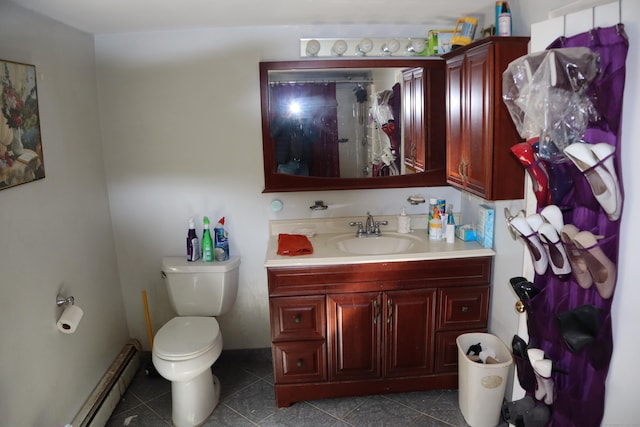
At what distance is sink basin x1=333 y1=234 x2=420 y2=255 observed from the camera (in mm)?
2906

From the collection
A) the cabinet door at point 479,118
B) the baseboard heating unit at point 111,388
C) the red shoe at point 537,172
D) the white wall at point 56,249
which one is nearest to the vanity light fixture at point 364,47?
the cabinet door at point 479,118

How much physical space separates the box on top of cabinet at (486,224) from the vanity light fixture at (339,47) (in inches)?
47.1

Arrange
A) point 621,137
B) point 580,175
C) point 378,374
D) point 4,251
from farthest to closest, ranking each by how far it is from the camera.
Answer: point 378,374
point 4,251
point 580,175
point 621,137

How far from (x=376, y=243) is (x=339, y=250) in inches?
13.1

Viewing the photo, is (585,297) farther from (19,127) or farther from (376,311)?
(19,127)

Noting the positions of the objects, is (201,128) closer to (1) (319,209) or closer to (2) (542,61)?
(1) (319,209)

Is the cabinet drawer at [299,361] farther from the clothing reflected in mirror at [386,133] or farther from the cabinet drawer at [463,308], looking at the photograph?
the clothing reflected in mirror at [386,133]

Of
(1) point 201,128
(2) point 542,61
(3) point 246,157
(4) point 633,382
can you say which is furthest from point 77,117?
(4) point 633,382

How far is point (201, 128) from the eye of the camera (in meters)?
2.94

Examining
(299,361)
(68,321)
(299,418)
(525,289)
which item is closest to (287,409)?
(299,418)

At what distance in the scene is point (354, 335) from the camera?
266 centimetres

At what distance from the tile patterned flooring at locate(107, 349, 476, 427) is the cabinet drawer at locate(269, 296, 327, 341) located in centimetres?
42

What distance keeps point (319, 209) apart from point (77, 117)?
1.45m

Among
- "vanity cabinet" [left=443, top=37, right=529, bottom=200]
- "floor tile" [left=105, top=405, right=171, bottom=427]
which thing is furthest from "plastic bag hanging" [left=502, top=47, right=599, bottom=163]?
"floor tile" [left=105, top=405, right=171, bottom=427]
